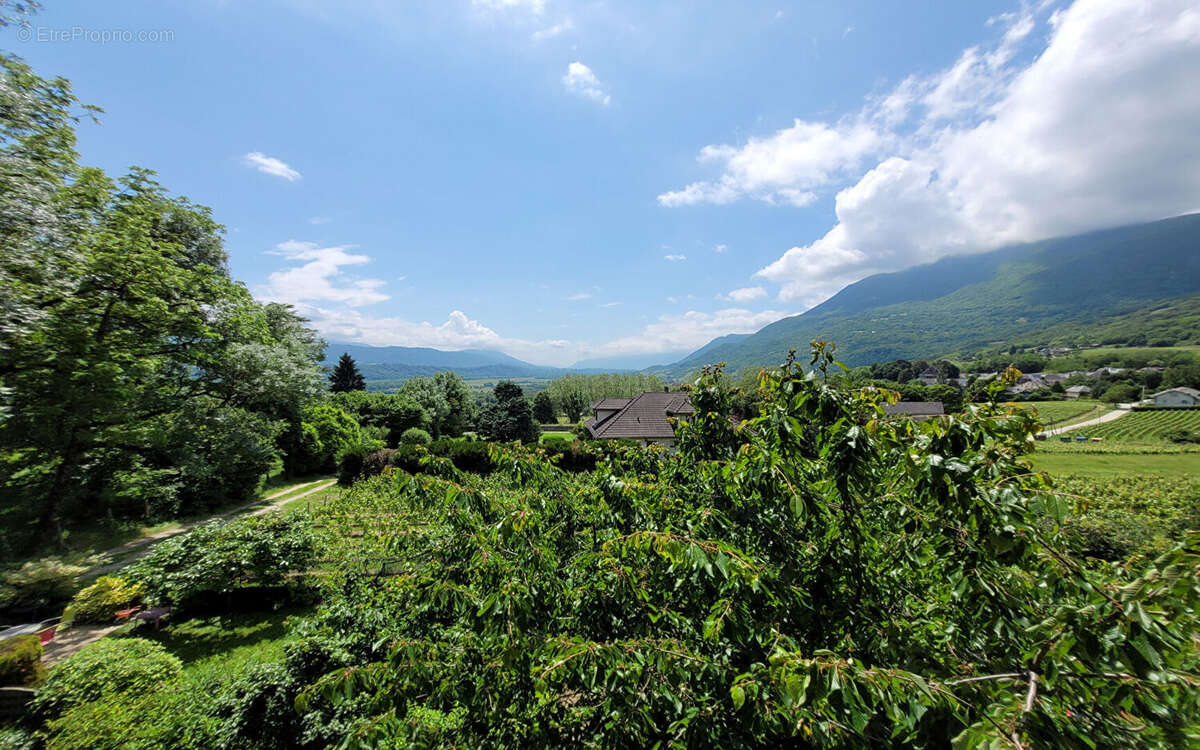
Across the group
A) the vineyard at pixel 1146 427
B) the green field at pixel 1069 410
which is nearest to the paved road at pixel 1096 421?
the green field at pixel 1069 410

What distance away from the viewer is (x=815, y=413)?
234cm

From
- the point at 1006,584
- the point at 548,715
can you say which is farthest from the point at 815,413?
the point at 548,715

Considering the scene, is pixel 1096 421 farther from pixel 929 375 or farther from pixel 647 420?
pixel 647 420

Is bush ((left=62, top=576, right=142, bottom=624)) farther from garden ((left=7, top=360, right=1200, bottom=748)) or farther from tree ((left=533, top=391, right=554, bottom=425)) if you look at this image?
tree ((left=533, top=391, right=554, bottom=425))

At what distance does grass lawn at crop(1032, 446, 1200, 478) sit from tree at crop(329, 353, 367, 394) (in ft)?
219

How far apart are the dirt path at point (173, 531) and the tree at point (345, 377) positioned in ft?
95.9

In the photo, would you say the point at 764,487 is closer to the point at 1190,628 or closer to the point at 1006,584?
the point at 1006,584

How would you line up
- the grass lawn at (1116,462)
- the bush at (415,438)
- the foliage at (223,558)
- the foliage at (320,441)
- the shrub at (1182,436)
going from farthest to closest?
the shrub at (1182,436)
the bush at (415,438)
the grass lawn at (1116,462)
the foliage at (320,441)
the foliage at (223,558)

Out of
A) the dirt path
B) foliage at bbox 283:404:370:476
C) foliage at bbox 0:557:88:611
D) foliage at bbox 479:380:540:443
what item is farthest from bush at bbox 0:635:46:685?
foliage at bbox 479:380:540:443

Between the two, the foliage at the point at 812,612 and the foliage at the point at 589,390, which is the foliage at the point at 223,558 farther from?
the foliage at the point at 589,390

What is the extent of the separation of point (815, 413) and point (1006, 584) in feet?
4.31

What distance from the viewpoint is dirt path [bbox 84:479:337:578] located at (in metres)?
12.6

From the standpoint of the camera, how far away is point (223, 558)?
9.33 m

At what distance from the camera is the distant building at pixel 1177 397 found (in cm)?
6919
